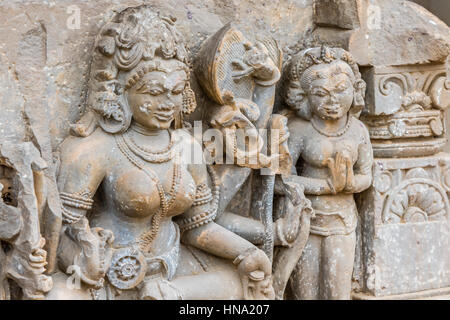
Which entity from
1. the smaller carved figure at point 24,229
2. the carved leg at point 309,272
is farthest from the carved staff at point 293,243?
the smaller carved figure at point 24,229

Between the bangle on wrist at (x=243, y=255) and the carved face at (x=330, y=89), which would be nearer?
the bangle on wrist at (x=243, y=255)

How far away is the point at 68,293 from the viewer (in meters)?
3.77

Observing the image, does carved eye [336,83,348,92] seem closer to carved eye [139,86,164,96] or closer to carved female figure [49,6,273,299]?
carved female figure [49,6,273,299]

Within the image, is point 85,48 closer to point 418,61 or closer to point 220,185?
point 220,185

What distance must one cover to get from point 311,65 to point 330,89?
0.16 meters

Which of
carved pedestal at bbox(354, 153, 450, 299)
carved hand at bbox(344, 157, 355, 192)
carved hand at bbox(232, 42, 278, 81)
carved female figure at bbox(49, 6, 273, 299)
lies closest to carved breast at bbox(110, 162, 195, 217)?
carved female figure at bbox(49, 6, 273, 299)

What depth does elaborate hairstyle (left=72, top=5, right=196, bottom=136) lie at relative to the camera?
156 inches

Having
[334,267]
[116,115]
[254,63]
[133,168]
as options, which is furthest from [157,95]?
[334,267]

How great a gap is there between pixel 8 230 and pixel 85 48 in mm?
921

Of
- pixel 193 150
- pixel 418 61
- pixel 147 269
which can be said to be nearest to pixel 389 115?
pixel 418 61

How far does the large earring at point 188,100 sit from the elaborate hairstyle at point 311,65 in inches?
25.2

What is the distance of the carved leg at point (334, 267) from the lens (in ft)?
15.1

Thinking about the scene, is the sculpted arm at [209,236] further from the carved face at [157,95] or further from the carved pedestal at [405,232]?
the carved pedestal at [405,232]

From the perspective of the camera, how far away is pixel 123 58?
3.98m
